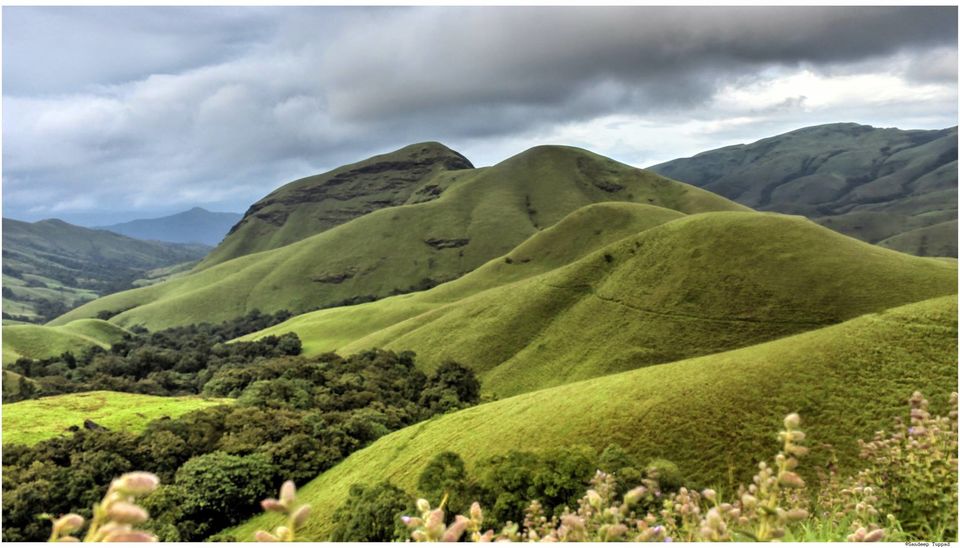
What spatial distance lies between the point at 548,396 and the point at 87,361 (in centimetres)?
13664

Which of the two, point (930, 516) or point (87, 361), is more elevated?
point (930, 516)

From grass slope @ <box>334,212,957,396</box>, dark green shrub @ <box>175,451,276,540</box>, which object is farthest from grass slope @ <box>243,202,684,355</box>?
dark green shrub @ <box>175,451,276,540</box>

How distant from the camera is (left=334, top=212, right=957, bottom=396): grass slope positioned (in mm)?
86375

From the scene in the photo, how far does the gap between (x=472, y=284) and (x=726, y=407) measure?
131173mm

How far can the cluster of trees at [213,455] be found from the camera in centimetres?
4706

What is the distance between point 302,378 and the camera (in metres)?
90.8

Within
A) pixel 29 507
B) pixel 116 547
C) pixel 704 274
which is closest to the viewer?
pixel 116 547

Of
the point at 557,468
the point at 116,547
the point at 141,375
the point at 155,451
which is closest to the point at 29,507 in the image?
the point at 155,451

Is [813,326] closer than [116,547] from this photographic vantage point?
No

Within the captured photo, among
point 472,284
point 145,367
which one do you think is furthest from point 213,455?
point 472,284

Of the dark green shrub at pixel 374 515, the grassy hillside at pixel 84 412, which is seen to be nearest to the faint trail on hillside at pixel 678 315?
the grassy hillside at pixel 84 412

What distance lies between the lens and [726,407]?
39.8m

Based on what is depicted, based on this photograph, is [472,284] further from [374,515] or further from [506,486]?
[506,486]

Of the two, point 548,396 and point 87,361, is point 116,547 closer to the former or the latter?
point 548,396
